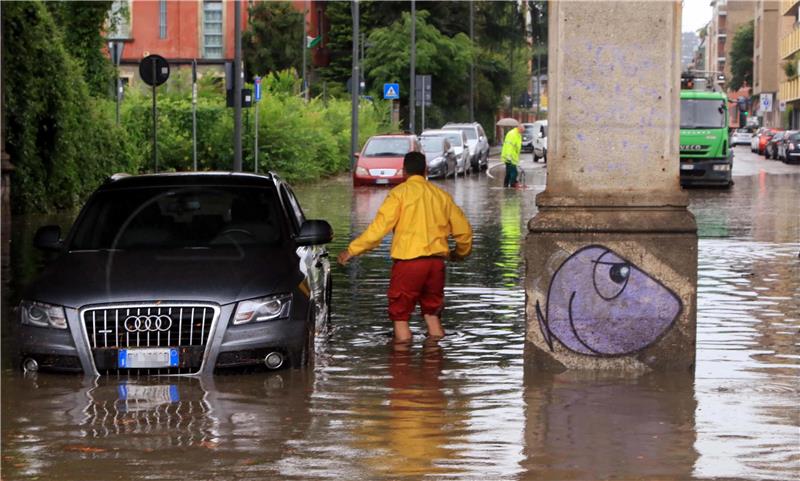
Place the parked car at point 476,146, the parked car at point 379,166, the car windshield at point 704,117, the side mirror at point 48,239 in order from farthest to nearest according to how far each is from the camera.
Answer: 1. the parked car at point 476,146
2. the parked car at point 379,166
3. the car windshield at point 704,117
4. the side mirror at point 48,239

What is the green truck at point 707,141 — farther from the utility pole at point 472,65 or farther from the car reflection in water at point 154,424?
the utility pole at point 472,65

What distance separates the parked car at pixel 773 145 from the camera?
3032 inches

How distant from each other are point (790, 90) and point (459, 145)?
76.0m

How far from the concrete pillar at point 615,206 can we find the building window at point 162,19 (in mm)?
66286

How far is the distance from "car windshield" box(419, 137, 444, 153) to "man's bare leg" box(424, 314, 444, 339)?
36669 mm

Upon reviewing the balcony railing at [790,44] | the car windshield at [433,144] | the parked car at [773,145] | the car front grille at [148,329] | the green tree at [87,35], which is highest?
the balcony railing at [790,44]

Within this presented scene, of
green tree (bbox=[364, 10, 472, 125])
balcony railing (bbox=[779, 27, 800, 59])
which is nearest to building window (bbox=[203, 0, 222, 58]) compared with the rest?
green tree (bbox=[364, 10, 472, 125])

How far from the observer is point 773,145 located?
78.8 meters

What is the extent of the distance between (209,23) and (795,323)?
6358 cm

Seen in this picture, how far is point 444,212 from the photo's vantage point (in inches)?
527

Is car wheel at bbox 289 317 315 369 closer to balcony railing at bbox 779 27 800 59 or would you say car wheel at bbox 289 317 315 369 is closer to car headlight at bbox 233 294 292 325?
car headlight at bbox 233 294 292 325

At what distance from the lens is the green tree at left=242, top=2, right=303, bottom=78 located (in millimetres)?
77562

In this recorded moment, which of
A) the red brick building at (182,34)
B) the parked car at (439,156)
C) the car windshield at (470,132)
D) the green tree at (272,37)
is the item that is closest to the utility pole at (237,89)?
the parked car at (439,156)

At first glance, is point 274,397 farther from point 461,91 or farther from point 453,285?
point 461,91
